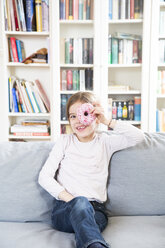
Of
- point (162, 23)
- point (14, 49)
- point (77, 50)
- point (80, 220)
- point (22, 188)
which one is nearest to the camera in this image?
point (80, 220)

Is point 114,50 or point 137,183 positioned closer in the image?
point 137,183

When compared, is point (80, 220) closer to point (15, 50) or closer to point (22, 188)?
→ point (22, 188)

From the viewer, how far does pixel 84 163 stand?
4.96ft

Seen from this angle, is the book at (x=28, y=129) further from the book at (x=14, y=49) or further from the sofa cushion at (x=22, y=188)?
the sofa cushion at (x=22, y=188)

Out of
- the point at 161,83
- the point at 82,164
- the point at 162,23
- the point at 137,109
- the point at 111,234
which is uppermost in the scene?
the point at 162,23

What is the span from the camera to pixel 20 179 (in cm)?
148

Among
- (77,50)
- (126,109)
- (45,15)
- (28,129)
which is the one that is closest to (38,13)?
(45,15)

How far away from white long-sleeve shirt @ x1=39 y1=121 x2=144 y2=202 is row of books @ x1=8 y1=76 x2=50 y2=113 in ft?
5.75

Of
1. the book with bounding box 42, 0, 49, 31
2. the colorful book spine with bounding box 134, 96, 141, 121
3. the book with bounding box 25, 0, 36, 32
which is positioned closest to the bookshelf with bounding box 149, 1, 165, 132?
the colorful book spine with bounding box 134, 96, 141, 121

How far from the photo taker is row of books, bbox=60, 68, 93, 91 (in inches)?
123

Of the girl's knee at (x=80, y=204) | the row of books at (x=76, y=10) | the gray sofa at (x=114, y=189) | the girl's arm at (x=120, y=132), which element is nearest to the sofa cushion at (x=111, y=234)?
the gray sofa at (x=114, y=189)

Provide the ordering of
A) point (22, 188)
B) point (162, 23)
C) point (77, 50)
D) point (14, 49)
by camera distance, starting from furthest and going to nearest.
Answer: point (14, 49) → point (77, 50) → point (162, 23) → point (22, 188)

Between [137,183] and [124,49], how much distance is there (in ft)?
6.24

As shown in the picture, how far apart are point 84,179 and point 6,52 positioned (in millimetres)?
2129
